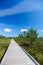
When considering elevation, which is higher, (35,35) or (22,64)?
(35,35)

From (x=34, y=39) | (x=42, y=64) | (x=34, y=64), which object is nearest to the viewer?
(x=34, y=64)

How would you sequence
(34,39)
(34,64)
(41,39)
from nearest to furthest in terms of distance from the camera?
(34,64) → (34,39) → (41,39)

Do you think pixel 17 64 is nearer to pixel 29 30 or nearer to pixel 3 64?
pixel 3 64

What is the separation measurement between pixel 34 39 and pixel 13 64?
3966cm

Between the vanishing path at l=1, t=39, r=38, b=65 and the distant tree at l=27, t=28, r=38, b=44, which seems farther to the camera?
the distant tree at l=27, t=28, r=38, b=44

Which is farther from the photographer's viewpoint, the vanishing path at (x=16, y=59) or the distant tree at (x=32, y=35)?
the distant tree at (x=32, y=35)

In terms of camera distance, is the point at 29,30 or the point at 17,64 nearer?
the point at 17,64

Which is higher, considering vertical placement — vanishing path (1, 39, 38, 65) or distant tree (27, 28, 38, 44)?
distant tree (27, 28, 38, 44)

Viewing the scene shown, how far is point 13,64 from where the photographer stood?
1265 cm

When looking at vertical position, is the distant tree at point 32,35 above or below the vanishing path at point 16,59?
above

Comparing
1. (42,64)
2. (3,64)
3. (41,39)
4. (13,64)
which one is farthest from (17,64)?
(41,39)

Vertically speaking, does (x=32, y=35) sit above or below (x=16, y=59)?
above

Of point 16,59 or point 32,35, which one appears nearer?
point 16,59

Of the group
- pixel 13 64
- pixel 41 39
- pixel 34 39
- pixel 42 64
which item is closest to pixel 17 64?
pixel 13 64
